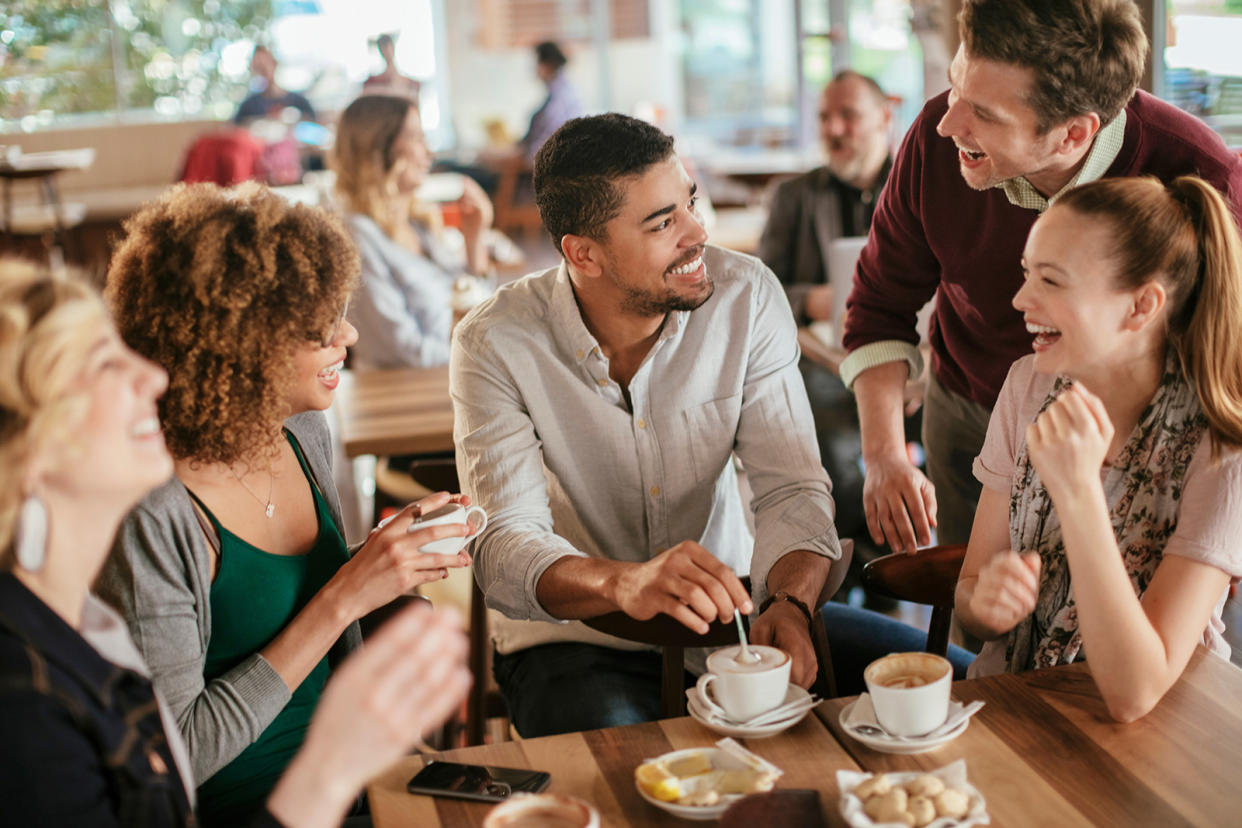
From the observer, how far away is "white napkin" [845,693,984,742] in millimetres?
1250

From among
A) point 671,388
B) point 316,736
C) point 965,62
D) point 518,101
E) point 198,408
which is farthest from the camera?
point 518,101

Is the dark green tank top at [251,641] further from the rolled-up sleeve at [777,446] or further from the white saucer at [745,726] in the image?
the rolled-up sleeve at [777,446]

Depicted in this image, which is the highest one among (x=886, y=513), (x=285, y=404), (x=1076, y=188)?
(x=1076, y=188)

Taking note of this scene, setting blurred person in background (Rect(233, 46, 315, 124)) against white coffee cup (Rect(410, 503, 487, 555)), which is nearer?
white coffee cup (Rect(410, 503, 487, 555))

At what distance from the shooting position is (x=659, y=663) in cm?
194

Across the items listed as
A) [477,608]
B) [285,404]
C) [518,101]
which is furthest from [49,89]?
[285,404]

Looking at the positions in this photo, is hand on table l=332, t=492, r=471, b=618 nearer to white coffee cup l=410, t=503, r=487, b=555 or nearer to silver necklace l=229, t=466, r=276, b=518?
white coffee cup l=410, t=503, r=487, b=555

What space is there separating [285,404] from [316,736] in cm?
67

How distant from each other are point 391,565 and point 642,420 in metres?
0.57

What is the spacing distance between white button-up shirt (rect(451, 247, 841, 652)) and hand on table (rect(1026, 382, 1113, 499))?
1.88 feet

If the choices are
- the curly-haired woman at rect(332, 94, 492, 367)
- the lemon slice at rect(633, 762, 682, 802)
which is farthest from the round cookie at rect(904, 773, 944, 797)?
the curly-haired woman at rect(332, 94, 492, 367)

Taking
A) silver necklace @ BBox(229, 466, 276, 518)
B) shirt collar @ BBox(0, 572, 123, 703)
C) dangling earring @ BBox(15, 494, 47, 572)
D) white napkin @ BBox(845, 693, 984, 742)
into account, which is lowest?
white napkin @ BBox(845, 693, 984, 742)

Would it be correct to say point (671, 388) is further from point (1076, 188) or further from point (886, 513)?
point (1076, 188)

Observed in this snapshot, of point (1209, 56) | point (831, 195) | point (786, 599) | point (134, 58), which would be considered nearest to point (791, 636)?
point (786, 599)
